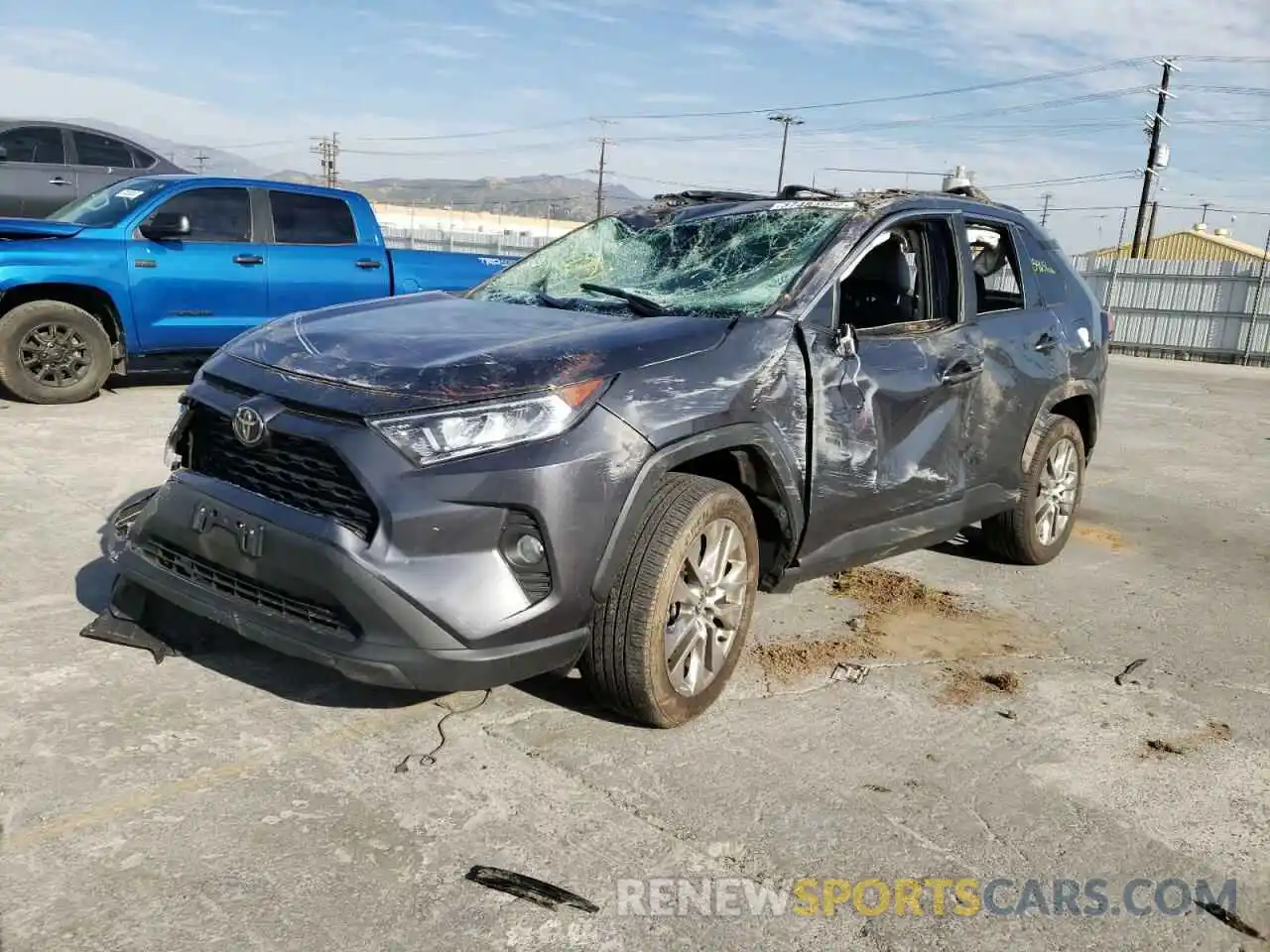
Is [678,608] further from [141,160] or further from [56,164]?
[56,164]

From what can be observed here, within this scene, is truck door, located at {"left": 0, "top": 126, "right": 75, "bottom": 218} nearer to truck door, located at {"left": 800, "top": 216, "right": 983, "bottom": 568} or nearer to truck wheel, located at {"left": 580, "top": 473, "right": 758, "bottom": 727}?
truck door, located at {"left": 800, "top": 216, "right": 983, "bottom": 568}

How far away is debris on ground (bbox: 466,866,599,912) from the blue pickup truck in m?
6.40

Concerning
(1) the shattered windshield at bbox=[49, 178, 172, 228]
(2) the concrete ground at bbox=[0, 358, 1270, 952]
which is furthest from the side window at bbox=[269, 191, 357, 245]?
(2) the concrete ground at bbox=[0, 358, 1270, 952]

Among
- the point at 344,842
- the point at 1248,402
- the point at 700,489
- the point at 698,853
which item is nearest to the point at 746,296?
the point at 700,489

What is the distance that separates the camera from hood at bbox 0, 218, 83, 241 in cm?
786

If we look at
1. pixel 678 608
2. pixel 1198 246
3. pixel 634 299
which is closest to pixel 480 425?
pixel 678 608

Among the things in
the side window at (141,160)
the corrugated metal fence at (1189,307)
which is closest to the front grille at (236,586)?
the side window at (141,160)

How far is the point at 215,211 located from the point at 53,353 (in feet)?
5.80

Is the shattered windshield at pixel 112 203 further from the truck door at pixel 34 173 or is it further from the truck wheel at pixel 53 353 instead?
the truck door at pixel 34 173

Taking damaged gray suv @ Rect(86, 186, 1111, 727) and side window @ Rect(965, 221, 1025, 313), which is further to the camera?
side window @ Rect(965, 221, 1025, 313)

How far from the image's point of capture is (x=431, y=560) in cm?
279

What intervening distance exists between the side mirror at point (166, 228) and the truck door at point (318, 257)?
1168 mm

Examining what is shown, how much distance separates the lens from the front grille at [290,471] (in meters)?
2.86

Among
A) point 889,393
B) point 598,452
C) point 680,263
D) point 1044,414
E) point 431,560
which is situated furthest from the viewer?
point 1044,414
